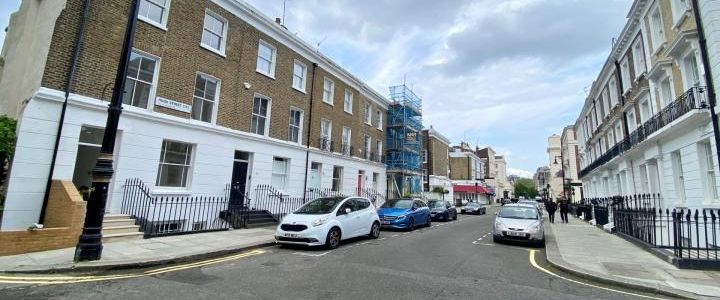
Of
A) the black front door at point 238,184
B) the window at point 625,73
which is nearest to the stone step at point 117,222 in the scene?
the black front door at point 238,184

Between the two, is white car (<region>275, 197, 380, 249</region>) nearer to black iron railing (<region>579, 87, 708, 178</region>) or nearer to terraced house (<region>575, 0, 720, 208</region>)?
terraced house (<region>575, 0, 720, 208</region>)

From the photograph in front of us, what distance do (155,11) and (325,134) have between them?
1137 cm

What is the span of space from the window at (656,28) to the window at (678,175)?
14.6ft

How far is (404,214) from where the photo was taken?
52.0ft

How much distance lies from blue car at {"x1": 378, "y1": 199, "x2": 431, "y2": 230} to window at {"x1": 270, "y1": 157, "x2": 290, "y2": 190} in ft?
17.2

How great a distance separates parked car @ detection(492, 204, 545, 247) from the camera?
12.2 metres

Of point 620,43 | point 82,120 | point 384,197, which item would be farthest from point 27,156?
point 620,43

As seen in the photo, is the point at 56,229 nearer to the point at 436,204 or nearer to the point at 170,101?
the point at 170,101

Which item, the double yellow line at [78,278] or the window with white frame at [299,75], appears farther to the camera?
the window with white frame at [299,75]

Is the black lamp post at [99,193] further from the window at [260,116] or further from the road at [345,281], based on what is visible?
the window at [260,116]

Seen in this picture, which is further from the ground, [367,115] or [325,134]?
[367,115]

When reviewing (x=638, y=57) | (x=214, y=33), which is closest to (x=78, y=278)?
(x=214, y=33)

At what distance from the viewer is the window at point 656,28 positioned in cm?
1436

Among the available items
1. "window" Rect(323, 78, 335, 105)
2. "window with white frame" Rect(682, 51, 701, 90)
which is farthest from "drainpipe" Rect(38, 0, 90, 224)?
"window with white frame" Rect(682, 51, 701, 90)
